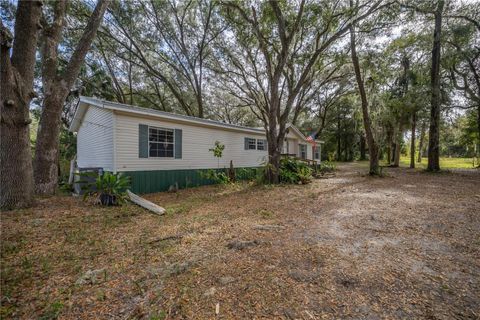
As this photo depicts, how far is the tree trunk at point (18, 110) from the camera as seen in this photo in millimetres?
4195

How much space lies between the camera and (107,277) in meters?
2.27

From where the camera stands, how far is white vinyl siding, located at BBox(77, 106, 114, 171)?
7.36 metres

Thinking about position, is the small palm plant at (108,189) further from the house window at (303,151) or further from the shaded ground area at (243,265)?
the house window at (303,151)

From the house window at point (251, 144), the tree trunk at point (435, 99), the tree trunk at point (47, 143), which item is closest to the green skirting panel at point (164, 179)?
the tree trunk at point (47, 143)

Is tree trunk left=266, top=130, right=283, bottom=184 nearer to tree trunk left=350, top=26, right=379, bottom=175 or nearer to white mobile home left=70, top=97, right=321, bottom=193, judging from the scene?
white mobile home left=70, top=97, right=321, bottom=193

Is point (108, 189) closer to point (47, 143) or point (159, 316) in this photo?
point (47, 143)

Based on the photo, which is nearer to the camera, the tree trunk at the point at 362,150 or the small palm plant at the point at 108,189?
the small palm plant at the point at 108,189

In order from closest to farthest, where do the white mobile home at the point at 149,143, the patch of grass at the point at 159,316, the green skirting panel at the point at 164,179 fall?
the patch of grass at the point at 159,316 → the white mobile home at the point at 149,143 → the green skirting panel at the point at 164,179

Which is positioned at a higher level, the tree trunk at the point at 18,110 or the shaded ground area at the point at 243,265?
the tree trunk at the point at 18,110

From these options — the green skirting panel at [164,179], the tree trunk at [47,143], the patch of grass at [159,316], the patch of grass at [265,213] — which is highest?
the tree trunk at [47,143]

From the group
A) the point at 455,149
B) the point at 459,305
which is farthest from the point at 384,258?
the point at 455,149

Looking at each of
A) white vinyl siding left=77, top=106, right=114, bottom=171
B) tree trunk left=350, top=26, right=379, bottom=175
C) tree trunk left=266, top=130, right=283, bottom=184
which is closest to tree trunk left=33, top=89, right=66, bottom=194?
white vinyl siding left=77, top=106, right=114, bottom=171

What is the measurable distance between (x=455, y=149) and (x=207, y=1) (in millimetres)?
42834

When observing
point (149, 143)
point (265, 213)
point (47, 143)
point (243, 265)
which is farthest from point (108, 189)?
point (243, 265)
